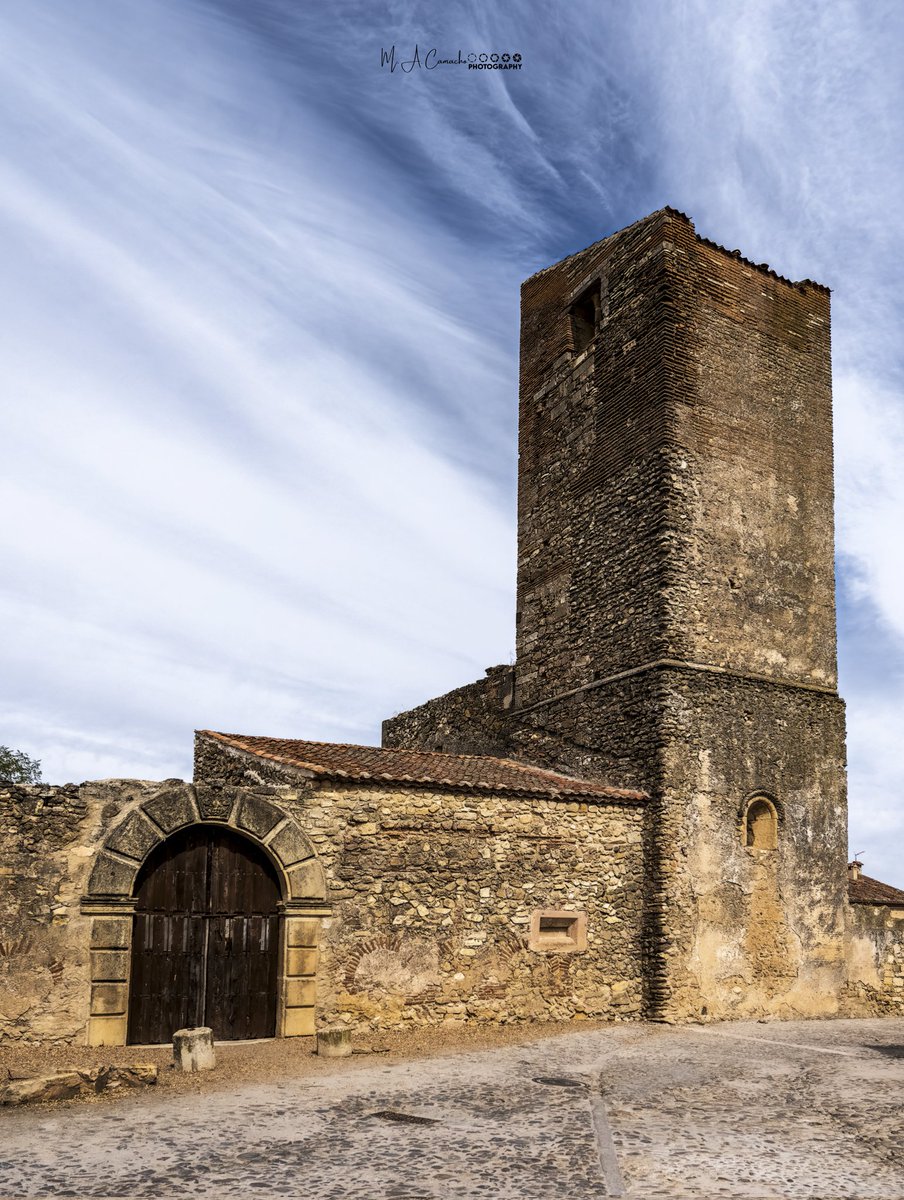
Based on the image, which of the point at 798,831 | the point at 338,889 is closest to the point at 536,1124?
the point at 338,889

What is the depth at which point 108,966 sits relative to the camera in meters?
10.3

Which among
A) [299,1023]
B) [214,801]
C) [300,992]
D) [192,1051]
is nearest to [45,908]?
[214,801]

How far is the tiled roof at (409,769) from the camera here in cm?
1218

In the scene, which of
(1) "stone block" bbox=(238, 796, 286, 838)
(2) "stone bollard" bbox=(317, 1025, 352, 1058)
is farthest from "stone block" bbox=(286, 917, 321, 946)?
(2) "stone bollard" bbox=(317, 1025, 352, 1058)

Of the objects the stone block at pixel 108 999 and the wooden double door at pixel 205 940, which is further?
the wooden double door at pixel 205 940

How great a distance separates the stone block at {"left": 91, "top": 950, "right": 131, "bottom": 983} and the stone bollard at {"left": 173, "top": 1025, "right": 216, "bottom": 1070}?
1296 mm

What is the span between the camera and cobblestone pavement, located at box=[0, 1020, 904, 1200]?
5859mm

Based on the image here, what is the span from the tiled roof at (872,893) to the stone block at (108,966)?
32.8ft

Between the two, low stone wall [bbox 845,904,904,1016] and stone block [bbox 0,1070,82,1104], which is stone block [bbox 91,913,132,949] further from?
low stone wall [bbox 845,904,904,1016]

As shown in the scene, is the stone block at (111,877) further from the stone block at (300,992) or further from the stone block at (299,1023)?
the stone block at (299,1023)

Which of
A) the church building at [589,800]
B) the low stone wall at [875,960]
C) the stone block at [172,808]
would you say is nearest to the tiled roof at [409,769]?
the church building at [589,800]

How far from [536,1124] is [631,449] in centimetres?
1005

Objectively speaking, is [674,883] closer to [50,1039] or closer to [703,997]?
[703,997]

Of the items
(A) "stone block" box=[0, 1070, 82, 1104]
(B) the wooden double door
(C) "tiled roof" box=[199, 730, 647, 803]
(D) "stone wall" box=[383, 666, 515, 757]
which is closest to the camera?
(A) "stone block" box=[0, 1070, 82, 1104]
